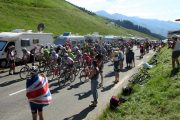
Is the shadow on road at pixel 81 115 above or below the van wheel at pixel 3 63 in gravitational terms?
below

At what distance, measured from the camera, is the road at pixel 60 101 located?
13549 mm

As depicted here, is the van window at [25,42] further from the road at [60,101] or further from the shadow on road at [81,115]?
the shadow on road at [81,115]

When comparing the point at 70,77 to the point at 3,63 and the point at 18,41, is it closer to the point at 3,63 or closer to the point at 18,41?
the point at 3,63

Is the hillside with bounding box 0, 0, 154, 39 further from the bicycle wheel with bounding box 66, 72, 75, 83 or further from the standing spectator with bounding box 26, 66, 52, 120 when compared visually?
the standing spectator with bounding box 26, 66, 52, 120

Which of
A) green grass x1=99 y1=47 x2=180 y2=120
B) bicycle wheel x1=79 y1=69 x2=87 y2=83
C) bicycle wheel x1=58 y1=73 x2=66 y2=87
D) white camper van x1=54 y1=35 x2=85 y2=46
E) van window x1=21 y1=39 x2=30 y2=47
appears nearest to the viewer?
green grass x1=99 y1=47 x2=180 y2=120

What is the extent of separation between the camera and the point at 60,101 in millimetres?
16172

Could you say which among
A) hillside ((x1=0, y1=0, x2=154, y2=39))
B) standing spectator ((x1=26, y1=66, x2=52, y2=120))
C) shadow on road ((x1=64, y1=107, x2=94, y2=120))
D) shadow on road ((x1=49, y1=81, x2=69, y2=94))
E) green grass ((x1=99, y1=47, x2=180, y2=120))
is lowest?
shadow on road ((x1=64, y1=107, x2=94, y2=120))

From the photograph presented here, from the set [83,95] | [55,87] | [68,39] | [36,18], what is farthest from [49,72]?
[36,18]

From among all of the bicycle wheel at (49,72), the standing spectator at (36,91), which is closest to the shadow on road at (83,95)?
the bicycle wheel at (49,72)

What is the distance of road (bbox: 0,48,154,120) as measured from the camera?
1355cm

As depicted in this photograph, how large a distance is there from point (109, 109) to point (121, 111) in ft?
3.36

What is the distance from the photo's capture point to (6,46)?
1273 inches

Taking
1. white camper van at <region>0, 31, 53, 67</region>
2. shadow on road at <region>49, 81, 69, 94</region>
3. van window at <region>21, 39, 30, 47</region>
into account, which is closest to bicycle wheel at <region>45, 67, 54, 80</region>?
shadow on road at <region>49, 81, 69, 94</region>

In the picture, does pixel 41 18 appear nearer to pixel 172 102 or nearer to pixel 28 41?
pixel 28 41
